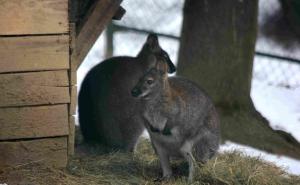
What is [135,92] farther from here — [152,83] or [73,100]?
[73,100]

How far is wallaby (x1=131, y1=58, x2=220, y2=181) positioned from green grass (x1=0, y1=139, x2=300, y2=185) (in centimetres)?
17

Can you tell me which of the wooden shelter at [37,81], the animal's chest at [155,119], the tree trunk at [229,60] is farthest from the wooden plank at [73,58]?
the tree trunk at [229,60]

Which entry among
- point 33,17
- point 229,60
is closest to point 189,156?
point 33,17

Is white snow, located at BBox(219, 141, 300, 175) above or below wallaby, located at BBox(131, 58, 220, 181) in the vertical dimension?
below

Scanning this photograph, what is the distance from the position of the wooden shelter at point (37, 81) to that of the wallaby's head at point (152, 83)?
1.85 feet

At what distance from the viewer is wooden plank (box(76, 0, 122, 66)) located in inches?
251

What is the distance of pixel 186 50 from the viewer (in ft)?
26.9

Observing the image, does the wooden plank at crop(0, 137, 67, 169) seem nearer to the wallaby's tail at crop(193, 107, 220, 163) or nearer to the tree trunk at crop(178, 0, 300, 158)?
the wallaby's tail at crop(193, 107, 220, 163)

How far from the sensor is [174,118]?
5.99m

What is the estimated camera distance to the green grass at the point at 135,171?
19.7 feet

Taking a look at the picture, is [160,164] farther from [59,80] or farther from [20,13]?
[20,13]

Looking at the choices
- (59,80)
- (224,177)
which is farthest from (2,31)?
(224,177)

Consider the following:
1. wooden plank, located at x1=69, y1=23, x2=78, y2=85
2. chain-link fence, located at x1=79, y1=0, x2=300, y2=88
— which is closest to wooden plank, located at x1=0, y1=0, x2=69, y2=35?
wooden plank, located at x1=69, y1=23, x2=78, y2=85

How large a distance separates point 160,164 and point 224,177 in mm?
605
